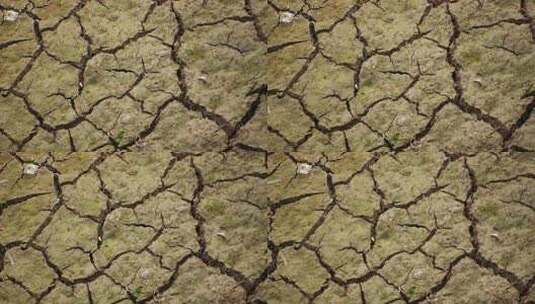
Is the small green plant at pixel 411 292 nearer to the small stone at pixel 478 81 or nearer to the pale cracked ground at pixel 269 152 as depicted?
the pale cracked ground at pixel 269 152

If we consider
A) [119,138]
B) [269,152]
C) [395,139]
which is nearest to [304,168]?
[269,152]

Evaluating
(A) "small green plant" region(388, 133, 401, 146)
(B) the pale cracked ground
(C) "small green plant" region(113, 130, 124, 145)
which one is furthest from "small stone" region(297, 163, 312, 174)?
(C) "small green plant" region(113, 130, 124, 145)

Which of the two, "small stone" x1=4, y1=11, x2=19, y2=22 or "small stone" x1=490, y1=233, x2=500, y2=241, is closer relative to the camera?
"small stone" x1=490, y1=233, x2=500, y2=241

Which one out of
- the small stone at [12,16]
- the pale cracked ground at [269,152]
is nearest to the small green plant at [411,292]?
the pale cracked ground at [269,152]

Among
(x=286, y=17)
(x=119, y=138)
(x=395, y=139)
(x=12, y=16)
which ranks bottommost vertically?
(x=119, y=138)

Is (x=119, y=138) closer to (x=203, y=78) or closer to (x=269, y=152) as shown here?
(x=203, y=78)

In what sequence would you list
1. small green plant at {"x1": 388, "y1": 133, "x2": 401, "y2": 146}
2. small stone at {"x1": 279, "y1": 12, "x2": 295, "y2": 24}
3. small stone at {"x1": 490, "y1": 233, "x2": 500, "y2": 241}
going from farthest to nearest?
1. small stone at {"x1": 279, "y1": 12, "x2": 295, "y2": 24}
2. small green plant at {"x1": 388, "y1": 133, "x2": 401, "y2": 146}
3. small stone at {"x1": 490, "y1": 233, "x2": 500, "y2": 241}

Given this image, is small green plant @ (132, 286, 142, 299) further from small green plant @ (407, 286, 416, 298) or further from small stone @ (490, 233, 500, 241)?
small stone @ (490, 233, 500, 241)
